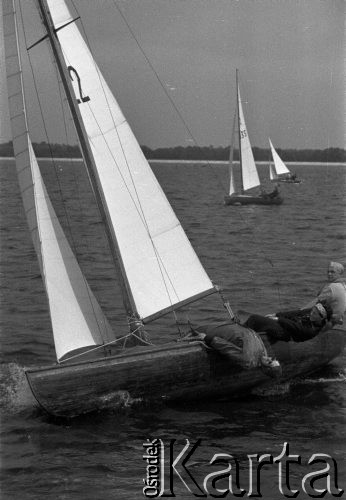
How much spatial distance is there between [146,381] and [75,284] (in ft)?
4.72

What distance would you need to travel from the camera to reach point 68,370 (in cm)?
970

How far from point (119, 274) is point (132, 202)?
0.93 m

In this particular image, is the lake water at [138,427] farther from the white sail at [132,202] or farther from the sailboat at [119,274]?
the white sail at [132,202]

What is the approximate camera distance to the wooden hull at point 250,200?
1766 inches

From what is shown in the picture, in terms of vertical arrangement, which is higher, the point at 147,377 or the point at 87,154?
the point at 87,154

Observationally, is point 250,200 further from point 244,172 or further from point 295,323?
point 295,323

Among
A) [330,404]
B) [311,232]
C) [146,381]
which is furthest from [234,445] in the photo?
[311,232]

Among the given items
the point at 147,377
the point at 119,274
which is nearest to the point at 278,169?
the point at 119,274

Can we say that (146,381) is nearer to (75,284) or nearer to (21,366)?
(75,284)

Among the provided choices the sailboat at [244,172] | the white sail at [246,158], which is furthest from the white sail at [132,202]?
the white sail at [246,158]

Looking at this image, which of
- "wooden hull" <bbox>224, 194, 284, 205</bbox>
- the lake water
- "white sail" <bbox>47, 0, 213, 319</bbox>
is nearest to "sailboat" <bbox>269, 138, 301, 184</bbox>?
"wooden hull" <bbox>224, 194, 284, 205</bbox>

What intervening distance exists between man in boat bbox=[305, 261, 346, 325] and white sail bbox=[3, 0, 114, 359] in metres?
3.04

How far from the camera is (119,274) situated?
36.4 feet

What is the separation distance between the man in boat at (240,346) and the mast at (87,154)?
1.05 m
